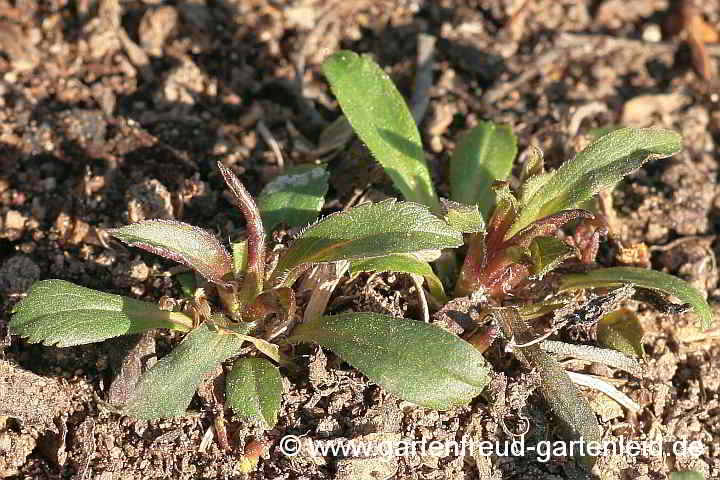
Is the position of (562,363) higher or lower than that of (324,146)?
lower

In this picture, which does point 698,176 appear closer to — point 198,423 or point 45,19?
point 198,423

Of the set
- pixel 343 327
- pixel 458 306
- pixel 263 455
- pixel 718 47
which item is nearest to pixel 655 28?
pixel 718 47

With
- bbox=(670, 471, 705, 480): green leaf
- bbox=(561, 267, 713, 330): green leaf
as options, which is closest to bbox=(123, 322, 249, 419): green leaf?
bbox=(561, 267, 713, 330): green leaf

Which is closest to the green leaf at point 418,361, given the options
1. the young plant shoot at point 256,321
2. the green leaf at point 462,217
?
the young plant shoot at point 256,321

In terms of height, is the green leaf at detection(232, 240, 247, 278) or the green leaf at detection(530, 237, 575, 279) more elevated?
the green leaf at detection(530, 237, 575, 279)

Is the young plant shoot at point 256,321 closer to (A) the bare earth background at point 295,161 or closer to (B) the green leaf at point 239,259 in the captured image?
(B) the green leaf at point 239,259

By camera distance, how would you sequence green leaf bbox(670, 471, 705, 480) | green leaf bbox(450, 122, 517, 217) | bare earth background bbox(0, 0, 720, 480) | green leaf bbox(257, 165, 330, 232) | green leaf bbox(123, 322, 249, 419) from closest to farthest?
green leaf bbox(123, 322, 249, 419)
green leaf bbox(670, 471, 705, 480)
bare earth background bbox(0, 0, 720, 480)
green leaf bbox(257, 165, 330, 232)
green leaf bbox(450, 122, 517, 217)

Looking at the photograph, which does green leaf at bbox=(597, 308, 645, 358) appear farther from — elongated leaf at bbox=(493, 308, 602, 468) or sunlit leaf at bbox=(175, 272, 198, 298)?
sunlit leaf at bbox=(175, 272, 198, 298)
